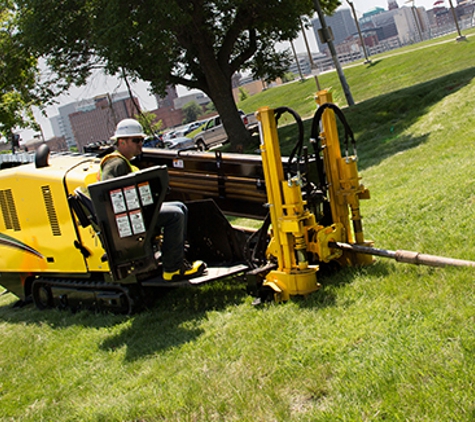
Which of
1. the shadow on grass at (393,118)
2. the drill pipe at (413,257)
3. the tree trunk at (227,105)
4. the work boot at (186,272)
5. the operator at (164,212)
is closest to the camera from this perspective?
the drill pipe at (413,257)

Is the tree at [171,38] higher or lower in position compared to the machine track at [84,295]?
higher

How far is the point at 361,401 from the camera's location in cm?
351

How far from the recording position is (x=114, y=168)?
19.4 feet

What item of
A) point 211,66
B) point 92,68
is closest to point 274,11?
point 211,66

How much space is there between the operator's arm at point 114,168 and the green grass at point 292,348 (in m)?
1.59

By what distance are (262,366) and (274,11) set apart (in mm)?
19243

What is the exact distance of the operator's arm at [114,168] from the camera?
233 inches

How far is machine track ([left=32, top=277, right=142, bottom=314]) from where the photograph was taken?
6.91 m

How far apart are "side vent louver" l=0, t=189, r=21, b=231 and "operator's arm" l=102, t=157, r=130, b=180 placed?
2.43 metres

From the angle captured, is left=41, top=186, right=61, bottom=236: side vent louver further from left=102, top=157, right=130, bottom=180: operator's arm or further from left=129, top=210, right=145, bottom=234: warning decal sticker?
left=129, top=210, right=145, bottom=234: warning decal sticker

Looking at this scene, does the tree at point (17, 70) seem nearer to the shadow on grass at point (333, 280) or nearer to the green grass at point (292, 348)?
the green grass at point (292, 348)

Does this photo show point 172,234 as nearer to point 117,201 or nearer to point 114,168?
point 117,201

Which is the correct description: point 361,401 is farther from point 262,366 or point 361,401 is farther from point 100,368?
point 100,368

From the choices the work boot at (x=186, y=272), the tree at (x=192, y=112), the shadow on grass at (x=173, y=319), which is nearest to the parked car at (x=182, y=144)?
the shadow on grass at (x=173, y=319)
